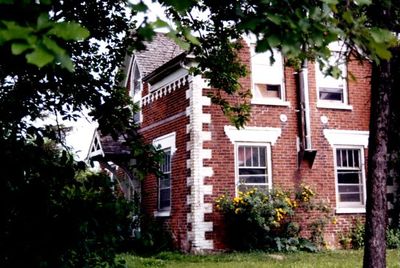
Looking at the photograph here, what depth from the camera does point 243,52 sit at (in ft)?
48.5

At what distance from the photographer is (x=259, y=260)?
453 inches

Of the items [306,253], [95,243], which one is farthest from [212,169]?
[95,243]

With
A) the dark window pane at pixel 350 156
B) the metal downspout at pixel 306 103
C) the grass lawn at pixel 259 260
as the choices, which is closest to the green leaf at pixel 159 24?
the grass lawn at pixel 259 260

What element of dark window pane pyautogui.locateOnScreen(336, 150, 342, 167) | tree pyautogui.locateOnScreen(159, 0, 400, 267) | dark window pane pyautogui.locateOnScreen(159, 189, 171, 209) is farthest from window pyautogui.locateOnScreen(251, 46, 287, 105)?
tree pyautogui.locateOnScreen(159, 0, 400, 267)

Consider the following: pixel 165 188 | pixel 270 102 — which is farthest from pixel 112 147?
pixel 270 102

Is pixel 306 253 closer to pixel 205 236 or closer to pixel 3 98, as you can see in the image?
pixel 205 236

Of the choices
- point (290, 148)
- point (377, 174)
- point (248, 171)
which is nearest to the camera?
point (377, 174)

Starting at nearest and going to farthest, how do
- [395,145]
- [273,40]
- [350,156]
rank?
[273,40] → [395,145] → [350,156]

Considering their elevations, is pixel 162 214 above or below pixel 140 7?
below

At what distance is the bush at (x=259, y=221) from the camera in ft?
42.9

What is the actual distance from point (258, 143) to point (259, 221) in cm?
253

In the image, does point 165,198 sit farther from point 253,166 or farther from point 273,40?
point 273,40

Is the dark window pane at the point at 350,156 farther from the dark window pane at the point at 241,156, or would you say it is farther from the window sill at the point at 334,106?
the dark window pane at the point at 241,156

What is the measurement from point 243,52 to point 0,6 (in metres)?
12.4
